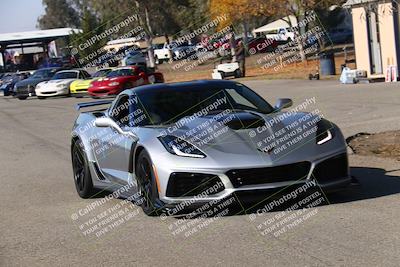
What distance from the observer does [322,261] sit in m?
5.13

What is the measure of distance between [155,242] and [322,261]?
1.59m

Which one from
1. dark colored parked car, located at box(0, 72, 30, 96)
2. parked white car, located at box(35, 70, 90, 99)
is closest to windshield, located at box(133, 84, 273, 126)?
parked white car, located at box(35, 70, 90, 99)

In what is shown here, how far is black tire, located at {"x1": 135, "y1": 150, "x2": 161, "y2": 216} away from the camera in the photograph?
682 cm

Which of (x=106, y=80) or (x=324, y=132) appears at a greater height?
(x=324, y=132)

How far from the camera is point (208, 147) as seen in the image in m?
6.69

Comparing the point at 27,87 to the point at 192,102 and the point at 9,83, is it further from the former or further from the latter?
the point at 192,102

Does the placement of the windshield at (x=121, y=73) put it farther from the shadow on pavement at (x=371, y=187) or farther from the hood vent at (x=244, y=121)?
the hood vent at (x=244, y=121)

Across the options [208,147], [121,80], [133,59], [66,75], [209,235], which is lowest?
[133,59]

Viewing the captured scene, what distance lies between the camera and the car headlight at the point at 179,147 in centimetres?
665

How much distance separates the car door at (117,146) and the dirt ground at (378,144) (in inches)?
150

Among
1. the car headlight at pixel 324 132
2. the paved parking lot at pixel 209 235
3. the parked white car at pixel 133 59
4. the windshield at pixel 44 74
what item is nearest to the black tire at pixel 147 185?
the paved parking lot at pixel 209 235

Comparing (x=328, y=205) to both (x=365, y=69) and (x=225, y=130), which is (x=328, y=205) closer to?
(x=225, y=130)

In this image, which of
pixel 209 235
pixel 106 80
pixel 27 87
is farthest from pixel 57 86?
pixel 209 235

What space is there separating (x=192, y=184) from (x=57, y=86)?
93.9ft
